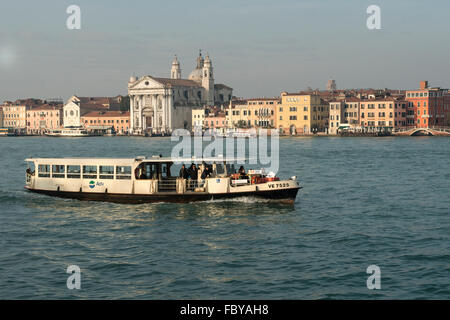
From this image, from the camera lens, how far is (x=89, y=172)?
80.8ft

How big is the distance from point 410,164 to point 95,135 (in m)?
100

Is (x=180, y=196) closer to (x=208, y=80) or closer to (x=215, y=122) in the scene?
(x=215, y=122)

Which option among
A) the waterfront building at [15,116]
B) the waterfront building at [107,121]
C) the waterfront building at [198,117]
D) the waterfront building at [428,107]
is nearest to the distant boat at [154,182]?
the waterfront building at [428,107]

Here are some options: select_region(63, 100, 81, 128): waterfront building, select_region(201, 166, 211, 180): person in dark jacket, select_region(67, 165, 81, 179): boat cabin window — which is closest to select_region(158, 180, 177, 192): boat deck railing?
select_region(201, 166, 211, 180): person in dark jacket

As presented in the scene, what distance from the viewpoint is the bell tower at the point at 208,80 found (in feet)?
464

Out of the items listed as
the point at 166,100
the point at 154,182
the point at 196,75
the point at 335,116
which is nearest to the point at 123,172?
the point at 154,182

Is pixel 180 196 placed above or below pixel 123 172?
below

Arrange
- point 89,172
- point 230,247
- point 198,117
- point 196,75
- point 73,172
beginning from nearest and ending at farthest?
point 230,247 < point 89,172 < point 73,172 < point 198,117 < point 196,75

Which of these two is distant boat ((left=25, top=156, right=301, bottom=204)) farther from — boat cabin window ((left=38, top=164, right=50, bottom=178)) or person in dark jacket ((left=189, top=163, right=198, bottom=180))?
boat cabin window ((left=38, top=164, right=50, bottom=178))

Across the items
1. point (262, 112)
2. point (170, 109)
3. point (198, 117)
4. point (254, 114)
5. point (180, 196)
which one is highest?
point (170, 109)

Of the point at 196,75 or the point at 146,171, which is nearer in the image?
the point at 146,171

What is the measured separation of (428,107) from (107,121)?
2712 inches
